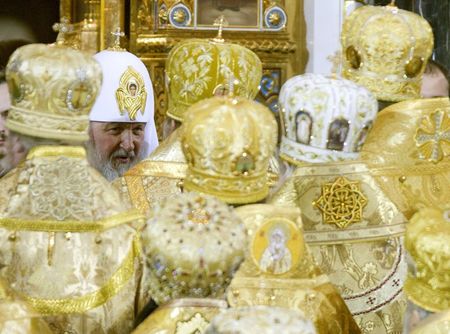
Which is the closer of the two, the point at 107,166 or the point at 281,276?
A: the point at 281,276

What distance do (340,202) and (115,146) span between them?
1.88m

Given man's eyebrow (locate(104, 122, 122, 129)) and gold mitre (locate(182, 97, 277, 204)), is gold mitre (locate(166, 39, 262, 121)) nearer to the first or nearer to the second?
man's eyebrow (locate(104, 122, 122, 129))

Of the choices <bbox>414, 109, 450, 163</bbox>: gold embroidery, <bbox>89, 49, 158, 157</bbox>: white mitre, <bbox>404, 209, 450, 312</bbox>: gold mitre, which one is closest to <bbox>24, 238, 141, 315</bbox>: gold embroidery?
<bbox>404, 209, 450, 312</bbox>: gold mitre

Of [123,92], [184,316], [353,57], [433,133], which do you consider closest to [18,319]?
[184,316]

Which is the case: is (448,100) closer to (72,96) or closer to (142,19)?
(72,96)

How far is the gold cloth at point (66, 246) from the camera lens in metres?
4.19

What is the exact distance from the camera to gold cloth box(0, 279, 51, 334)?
354 cm

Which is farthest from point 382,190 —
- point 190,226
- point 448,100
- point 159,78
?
point 159,78

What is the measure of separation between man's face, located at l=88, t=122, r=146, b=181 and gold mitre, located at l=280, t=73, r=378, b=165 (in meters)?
1.74

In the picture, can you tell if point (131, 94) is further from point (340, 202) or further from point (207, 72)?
point (340, 202)

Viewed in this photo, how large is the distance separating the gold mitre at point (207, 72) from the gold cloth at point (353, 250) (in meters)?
0.94

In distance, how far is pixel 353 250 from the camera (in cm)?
479

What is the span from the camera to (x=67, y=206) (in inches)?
167

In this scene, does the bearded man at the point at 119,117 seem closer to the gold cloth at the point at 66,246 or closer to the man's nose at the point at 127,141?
the man's nose at the point at 127,141
